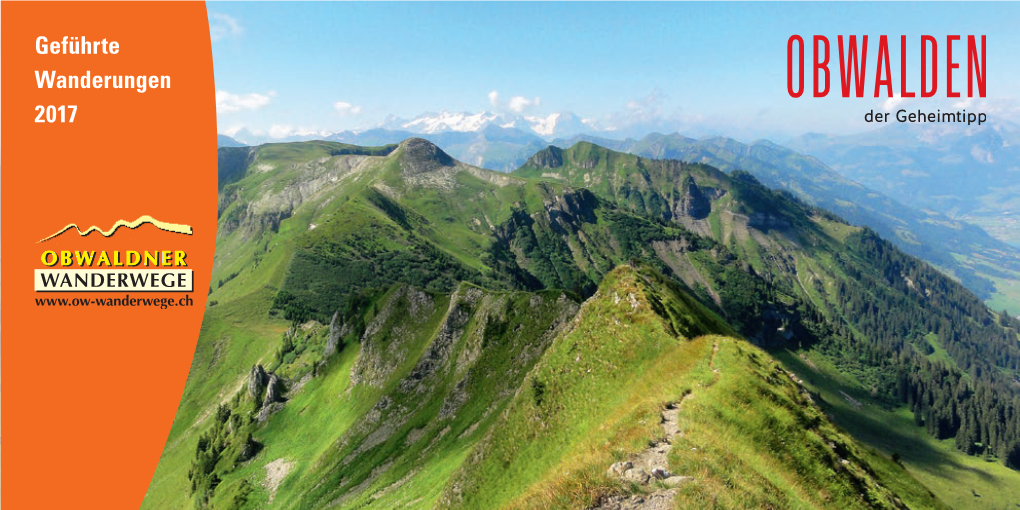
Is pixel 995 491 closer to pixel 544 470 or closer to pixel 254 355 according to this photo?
pixel 544 470

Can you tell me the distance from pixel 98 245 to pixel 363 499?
54.3m

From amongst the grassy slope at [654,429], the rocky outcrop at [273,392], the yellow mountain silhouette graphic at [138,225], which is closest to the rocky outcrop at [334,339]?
the rocky outcrop at [273,392]

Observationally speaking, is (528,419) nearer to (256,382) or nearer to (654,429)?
(654,429)

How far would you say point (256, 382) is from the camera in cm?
13362

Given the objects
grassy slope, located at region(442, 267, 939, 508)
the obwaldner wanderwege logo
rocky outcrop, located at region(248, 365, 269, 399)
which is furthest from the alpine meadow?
the obwaldner wanderwege logo

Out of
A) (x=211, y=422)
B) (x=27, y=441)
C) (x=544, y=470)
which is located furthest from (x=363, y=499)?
(x=211, y=422)

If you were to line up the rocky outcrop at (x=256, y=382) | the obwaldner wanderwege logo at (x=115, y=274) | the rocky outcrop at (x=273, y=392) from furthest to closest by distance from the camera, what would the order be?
the rocky outcrop at (x=256, y=382) < the rocky outcrop at (x=273, y=392) < the obwaldner wanderwege logo at (x=115, y=274)

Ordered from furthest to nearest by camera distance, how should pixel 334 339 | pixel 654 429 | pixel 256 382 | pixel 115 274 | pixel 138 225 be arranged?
pixel 256 382 → pixel 334 339 → pixel 138 225 → pixel 115 274 → pixel 654 429

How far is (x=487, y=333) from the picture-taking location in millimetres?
82188

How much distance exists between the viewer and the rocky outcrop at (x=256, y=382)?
5207 inches

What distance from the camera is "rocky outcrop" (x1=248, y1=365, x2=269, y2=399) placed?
434ft

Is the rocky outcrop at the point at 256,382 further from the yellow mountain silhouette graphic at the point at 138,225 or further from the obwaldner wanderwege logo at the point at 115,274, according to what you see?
the yellow mountain silhouette graphic at the point at 138,225

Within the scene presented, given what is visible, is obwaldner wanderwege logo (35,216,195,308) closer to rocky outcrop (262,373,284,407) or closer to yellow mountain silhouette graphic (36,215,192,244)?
yellow mountain silhouette graphic (36,215,192,244)

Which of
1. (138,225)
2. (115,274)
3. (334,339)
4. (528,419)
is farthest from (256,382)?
(528,419)
